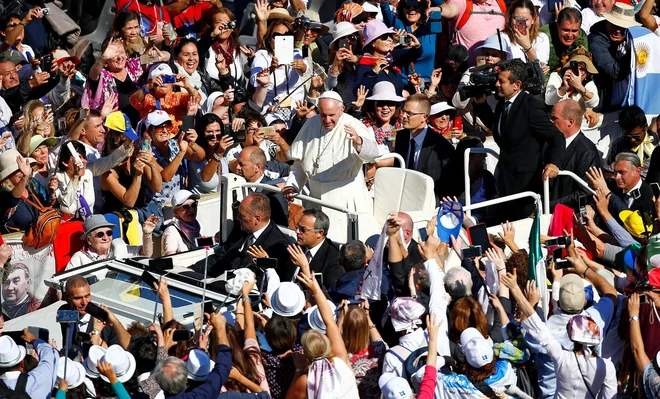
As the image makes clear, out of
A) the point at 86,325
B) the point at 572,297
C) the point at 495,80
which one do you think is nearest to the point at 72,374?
the point at 86,325

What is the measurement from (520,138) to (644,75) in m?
2.90

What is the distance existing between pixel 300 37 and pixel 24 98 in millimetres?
3034

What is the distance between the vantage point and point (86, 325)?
36.8ft

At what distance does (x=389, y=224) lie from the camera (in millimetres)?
11531

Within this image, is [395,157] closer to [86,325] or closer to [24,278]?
[24,278]

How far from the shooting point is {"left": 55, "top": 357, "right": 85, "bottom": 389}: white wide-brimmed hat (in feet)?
Answer: 31.1

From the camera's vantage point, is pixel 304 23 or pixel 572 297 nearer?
pixel 572 297

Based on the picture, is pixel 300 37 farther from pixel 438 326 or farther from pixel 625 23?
pixel 438 326

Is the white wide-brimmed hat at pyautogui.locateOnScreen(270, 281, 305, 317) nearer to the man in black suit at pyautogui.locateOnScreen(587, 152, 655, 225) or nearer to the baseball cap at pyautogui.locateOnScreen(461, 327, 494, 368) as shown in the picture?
the baseball cap at pyautogui.locateOnScreen(461, 327, 494, 368)

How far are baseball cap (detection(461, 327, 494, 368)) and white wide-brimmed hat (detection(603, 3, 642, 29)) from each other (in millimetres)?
7292

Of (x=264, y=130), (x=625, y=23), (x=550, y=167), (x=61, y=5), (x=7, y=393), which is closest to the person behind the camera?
(x=7, y=393)

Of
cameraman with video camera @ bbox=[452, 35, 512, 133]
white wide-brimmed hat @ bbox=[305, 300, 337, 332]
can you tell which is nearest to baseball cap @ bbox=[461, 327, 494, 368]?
white wide-brimmed hat @ bbox=[305, 300, 337, 332]

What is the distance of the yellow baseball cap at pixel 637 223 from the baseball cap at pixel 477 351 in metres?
3.28

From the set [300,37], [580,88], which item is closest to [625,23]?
[580,88]
